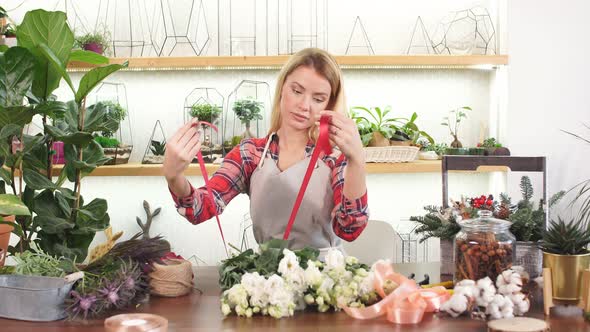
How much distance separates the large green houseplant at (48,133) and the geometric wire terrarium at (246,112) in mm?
1363

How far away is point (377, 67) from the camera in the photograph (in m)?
3.74

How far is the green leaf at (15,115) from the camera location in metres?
1.96

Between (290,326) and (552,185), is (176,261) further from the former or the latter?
(552,185)

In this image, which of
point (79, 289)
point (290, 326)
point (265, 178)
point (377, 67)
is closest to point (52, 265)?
point (79, 289)

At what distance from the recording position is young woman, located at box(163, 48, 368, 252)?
6.55 feet

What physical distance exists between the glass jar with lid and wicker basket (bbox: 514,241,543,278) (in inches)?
9.2

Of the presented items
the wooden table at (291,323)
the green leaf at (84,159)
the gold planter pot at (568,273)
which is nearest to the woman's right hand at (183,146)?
the wooden table at (291,323)

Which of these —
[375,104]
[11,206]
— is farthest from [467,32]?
[11,206]

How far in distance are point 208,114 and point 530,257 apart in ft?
7.08

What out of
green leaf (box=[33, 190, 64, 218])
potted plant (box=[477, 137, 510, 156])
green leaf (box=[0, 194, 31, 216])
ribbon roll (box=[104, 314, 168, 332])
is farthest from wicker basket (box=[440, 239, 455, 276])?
potted plant (box=[477, 137, 510, 156])

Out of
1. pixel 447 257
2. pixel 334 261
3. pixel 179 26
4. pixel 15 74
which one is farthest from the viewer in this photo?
pixel 179 26

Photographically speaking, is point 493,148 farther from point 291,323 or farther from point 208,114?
point 291,323

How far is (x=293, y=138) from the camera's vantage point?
2205mm

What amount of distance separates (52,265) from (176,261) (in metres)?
0.31
